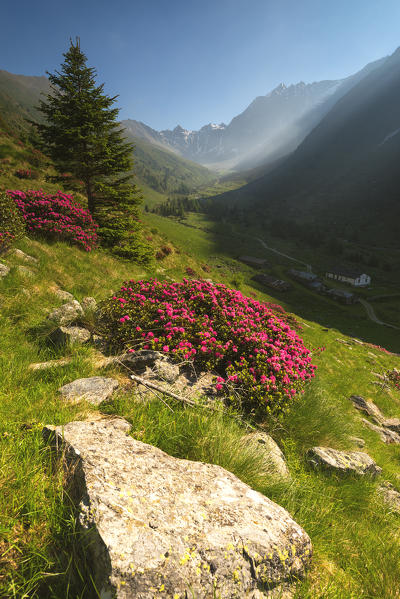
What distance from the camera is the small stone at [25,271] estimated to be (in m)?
7.03

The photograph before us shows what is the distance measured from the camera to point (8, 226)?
8.30 metres

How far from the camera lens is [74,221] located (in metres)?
12.6

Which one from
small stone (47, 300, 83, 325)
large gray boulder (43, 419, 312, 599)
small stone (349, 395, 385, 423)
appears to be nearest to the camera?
large gray boulder (43, 419, 312, 599)

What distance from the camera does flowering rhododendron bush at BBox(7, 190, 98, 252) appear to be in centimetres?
1101

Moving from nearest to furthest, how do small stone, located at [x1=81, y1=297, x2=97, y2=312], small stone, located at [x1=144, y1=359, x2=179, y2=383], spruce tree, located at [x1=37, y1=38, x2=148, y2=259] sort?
1. small stone, located at [x1=144, y1=359, x2=179, y2=383]
2. small stone, located at [x1=81, y1=297, x2=97, y2=312]
3. spruce tree, located at [x1=37, y1=38, x2=148, y2=259]

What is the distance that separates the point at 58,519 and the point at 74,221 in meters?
13.6

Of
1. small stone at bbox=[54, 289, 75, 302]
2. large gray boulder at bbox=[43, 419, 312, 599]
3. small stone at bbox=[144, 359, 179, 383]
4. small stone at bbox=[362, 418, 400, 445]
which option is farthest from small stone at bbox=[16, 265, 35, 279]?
small stone at bbox=[362, 418, 400, 445]

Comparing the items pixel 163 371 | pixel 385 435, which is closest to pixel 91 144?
pixel 163 371

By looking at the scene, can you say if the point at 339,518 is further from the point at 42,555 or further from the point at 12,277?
the point at 12,277

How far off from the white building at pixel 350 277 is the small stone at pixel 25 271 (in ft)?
327

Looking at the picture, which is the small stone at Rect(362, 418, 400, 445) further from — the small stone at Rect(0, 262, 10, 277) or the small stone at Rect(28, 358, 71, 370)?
the small stone at Rect(0, 262, 10, 277)

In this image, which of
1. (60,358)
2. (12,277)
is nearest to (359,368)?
(60,358)

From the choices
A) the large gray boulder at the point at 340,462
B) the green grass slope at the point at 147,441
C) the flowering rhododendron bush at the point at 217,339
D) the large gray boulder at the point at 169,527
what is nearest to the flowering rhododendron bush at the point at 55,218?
the green grass slope at the point at 147,441

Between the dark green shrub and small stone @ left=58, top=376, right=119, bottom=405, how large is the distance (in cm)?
674
